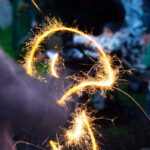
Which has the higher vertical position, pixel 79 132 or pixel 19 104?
pixel 19 104

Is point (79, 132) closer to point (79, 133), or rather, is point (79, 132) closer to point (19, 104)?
point (79, 133)

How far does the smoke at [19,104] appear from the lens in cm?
228

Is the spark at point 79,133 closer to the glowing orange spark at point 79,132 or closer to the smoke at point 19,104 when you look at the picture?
the glowing orange spark at point 79,132

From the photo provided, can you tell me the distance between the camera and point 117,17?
695 cm

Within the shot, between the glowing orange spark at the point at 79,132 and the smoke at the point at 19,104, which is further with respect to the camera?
the glowing orange spark at the point at 79,132

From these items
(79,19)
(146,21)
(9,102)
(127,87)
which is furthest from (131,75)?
(9,102)

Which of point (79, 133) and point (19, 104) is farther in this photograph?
point (79, 133)

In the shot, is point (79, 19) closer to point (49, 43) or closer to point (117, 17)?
point (117, 17)

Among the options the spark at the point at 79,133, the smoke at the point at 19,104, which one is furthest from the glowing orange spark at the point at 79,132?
the smoke at the point at 19,104

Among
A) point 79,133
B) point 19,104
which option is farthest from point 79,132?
point 19,104

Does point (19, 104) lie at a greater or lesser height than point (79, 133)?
greater

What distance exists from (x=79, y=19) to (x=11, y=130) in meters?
5.32

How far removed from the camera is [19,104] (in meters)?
2.37

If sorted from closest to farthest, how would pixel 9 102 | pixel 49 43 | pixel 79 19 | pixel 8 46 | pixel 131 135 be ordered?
pixel 9 102 < pixel 131 135 < pixel 49 43 < pixel 8 46 < pixel 79 19
